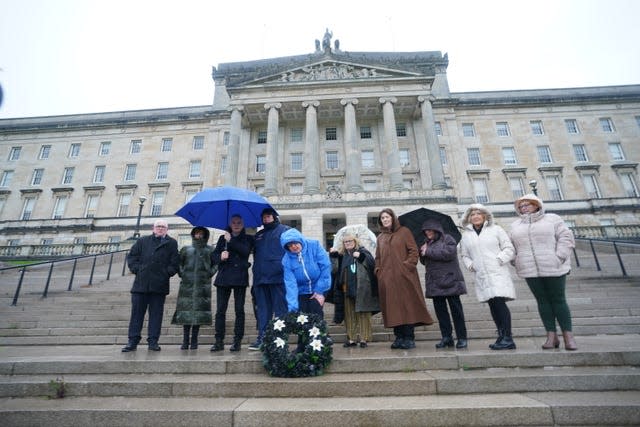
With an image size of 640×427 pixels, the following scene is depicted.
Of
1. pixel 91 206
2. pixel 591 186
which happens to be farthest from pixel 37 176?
pixel 591 186

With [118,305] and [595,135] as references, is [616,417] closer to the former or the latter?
[118,305]

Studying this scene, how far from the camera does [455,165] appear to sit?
30.9m

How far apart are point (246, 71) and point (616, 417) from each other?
41.7 m

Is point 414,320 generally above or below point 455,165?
below

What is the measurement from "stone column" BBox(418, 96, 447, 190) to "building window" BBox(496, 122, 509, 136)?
10204 mm

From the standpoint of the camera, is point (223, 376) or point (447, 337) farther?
point (447, 337)

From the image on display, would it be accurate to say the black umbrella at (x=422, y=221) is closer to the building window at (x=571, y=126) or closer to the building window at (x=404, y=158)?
the building window at (x=404, y=158)

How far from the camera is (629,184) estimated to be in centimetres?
3038

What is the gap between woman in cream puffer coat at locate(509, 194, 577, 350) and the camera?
180 inches

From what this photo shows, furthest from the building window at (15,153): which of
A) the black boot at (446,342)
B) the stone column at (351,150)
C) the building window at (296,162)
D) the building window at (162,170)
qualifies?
the black boot at (446,342)

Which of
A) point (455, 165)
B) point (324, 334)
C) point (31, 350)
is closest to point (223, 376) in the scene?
point (324, 334)

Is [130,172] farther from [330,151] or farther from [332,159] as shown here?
[332,159]

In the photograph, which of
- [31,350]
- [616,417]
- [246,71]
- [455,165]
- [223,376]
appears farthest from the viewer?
[246,71]

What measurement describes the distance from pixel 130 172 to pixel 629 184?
5098 centimetres
